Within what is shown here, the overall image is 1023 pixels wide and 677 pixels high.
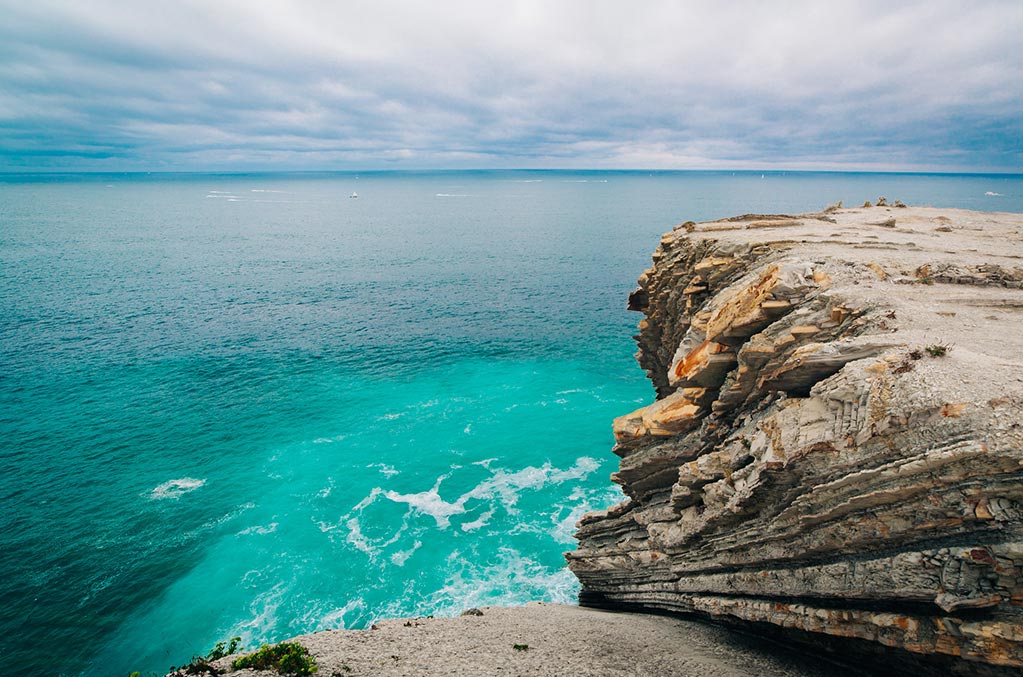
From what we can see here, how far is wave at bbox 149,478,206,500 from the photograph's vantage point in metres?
56.9

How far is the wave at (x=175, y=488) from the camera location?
56.9m

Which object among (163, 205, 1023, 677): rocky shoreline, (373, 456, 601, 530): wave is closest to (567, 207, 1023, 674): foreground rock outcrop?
(163, 205, 1023, 677): rocky shoreline

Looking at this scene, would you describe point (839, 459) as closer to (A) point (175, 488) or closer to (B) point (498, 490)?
(B) point (498, 490)

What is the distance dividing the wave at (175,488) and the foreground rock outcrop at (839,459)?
45.4 metres

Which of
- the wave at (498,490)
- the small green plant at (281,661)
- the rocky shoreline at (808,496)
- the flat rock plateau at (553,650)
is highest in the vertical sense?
the rocky shoreline at (808,496)

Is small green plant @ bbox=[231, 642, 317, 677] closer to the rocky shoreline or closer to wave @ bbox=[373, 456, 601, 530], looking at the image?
the rocky shoreline

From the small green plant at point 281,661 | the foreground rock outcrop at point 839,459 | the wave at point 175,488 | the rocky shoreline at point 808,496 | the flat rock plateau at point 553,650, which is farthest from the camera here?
the wave at point 175,488

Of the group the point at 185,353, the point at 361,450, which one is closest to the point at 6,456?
the point at 185,353

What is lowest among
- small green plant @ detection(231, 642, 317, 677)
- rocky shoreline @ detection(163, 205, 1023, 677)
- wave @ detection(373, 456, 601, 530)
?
wave @ detection(373, 456, 601, 530)

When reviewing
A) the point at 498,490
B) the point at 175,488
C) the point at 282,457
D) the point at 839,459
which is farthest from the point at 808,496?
the point at 175,488

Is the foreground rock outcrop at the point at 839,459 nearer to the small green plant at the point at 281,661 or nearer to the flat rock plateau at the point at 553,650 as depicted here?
the flat rock plateau at the point at 553,650

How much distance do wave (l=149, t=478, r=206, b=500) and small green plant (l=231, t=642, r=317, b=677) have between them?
39.5 m

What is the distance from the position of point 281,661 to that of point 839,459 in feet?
88.4

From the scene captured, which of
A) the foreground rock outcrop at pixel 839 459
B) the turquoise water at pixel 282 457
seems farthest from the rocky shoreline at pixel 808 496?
the turquoise water at pixel 282 457
